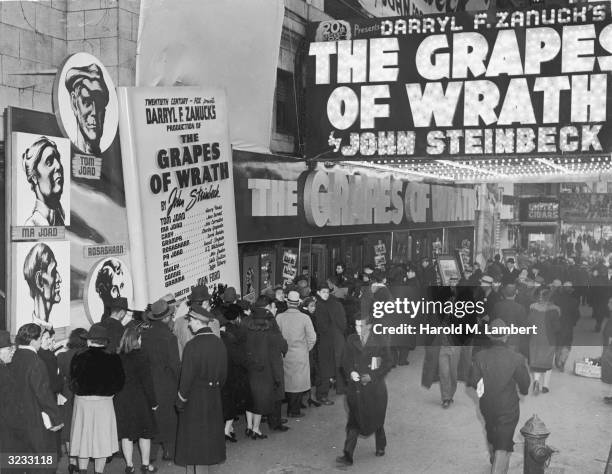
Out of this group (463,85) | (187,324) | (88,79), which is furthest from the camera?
(463,85)

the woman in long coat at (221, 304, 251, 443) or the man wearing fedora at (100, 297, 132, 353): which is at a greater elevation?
the man wearing fedora at (100, 297, 132, 353)

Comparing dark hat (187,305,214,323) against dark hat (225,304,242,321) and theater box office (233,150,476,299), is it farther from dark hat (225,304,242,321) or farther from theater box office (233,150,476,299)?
theater box office (233,150,476,299)

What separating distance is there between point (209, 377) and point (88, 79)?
527 centimetres

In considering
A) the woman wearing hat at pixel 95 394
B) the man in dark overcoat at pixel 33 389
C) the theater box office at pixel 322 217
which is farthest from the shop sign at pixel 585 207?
the man in dark overcoat at pixel 33 389

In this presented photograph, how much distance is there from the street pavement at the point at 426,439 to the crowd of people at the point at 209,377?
0.25m

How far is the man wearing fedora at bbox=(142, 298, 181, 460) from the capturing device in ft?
30.0

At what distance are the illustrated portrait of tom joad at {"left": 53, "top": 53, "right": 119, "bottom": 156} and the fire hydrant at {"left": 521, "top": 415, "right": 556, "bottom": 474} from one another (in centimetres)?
722

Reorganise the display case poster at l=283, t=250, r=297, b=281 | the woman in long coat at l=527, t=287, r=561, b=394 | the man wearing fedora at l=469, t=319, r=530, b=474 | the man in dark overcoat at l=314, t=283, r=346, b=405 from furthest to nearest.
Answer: the display case poster at l=283, t=250, r=297, b=281
the woman in long coat at l=527, t=287, r=561, b=394
the man in dark overcoat at l=314, t=283, r=346, b=405
the man wearing fedora at l=469, t=319, r=530, b=474

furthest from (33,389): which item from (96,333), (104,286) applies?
(104,286)

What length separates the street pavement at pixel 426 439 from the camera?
9297mm

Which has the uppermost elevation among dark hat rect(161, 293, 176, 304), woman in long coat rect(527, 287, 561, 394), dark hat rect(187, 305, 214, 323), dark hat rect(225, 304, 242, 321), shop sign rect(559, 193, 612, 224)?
dark hat rect(187, 305, 214, 323)

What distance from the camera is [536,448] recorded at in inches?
299

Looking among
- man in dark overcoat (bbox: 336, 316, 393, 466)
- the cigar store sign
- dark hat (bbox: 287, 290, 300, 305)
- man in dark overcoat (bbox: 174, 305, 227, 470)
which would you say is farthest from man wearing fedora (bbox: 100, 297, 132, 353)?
the cigar store sign

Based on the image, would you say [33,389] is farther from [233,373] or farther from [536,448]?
[536,448]
